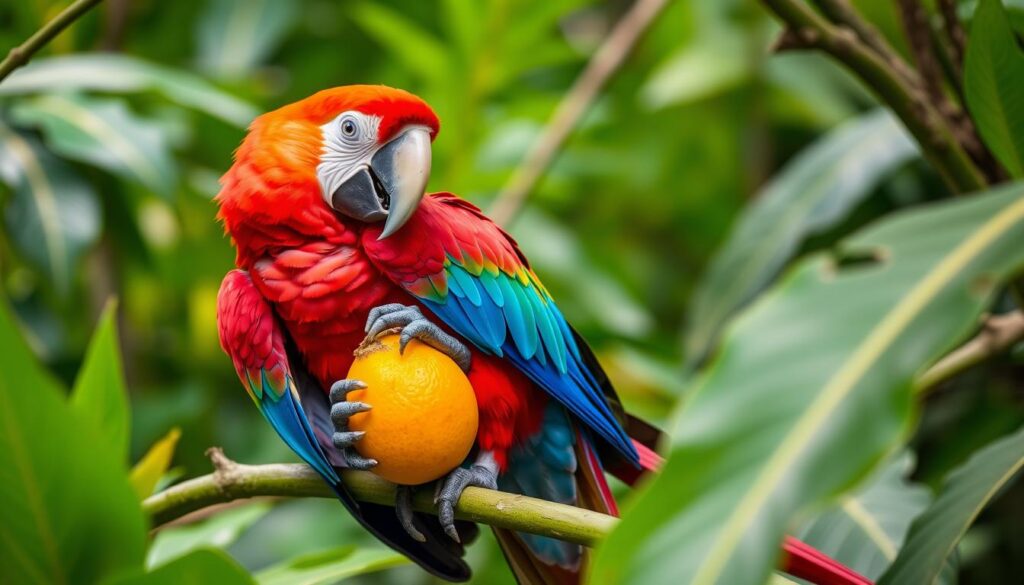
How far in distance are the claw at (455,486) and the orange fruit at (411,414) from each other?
2 centimetres

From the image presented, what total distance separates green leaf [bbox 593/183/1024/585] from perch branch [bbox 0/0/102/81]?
448 mm

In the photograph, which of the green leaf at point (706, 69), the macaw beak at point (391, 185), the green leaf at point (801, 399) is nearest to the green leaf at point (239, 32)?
the green leaf at point (706, 69)

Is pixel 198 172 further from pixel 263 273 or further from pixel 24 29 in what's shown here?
pixel 263 273

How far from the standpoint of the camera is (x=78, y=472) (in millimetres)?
647

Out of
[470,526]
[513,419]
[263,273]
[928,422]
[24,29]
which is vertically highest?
[24,29]

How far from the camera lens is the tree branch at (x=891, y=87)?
0.83m

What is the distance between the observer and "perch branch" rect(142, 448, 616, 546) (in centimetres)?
62

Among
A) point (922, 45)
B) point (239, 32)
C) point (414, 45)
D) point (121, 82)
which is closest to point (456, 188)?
point (414, 45)

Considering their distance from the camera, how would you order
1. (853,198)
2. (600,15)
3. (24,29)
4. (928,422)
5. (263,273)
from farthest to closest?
(600,15) < (24,29) < (928,422) < (853,198) < (263,273)

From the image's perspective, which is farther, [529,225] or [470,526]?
[529,225]

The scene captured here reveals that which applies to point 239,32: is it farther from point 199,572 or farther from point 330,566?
point 199,572

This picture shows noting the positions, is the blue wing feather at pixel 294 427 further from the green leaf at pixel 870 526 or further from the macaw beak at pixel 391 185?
the green leaf at pixel 870 526

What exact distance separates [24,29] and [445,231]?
1278mm

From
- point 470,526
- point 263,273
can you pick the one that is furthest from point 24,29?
point 470,526
